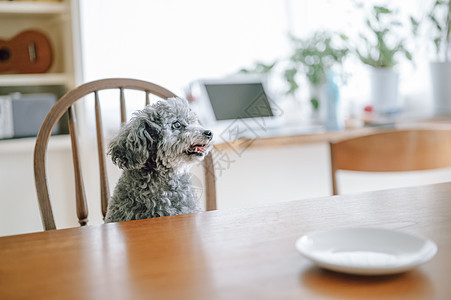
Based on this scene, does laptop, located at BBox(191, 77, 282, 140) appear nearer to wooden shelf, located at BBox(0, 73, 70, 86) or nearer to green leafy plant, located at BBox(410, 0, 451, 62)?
wooden shelf, located at BBox(0, 73, 70, 86)

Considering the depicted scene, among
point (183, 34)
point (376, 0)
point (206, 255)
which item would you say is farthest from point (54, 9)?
point (206, 255)

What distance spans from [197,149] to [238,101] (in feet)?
4.27

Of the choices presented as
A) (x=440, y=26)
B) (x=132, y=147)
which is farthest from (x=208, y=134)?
(x=440, y=26)

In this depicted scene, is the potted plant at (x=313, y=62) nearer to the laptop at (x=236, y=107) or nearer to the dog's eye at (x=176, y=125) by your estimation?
the laptop at (x=236, y=107)

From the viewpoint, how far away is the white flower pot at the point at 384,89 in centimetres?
279

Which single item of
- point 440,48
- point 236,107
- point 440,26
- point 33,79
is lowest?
point 236,107

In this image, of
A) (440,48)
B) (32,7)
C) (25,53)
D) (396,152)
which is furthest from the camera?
(440,48)

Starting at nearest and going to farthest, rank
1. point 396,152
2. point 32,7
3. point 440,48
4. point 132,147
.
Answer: point 132,147 → point 396,152 → point 32,7 → point 440,48

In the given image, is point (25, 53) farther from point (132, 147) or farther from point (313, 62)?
point (132, 147)

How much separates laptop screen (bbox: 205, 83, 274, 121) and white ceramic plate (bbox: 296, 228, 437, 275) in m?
1.75

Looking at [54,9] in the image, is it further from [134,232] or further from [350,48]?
[134,232]

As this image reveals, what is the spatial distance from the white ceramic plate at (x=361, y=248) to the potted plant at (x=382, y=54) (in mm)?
2232

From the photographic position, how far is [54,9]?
7.68 feet

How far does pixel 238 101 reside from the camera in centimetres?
249
